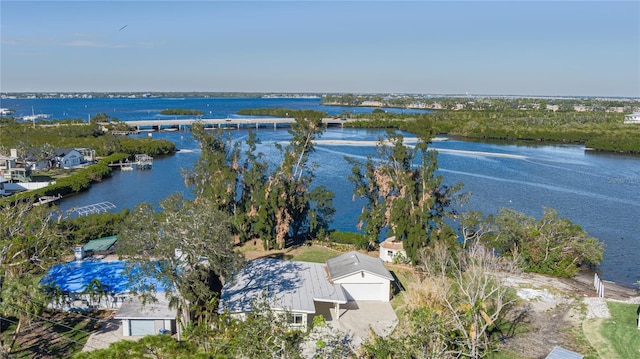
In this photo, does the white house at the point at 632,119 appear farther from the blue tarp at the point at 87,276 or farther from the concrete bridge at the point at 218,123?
the blue tarp at the point at 87,276

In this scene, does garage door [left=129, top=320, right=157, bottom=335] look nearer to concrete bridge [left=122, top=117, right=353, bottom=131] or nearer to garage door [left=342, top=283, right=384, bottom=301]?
garage door [left=342, top=283, right=384, bottom=301]

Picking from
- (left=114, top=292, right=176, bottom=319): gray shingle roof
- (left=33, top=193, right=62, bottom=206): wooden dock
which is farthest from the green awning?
(left=33, top=193, right=62, bottom=206): wooden dock

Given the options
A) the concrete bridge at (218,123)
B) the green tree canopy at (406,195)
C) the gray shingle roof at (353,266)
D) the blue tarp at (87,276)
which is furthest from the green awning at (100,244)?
the concrete bridge at (218,123)

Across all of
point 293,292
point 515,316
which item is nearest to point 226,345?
point 293,292

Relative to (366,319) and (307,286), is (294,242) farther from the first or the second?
(366,319)

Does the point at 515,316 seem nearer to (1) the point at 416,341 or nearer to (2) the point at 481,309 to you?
(2) the point at 481,309

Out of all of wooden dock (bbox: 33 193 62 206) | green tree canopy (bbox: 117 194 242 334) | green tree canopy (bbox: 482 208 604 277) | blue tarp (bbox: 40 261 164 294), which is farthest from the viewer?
wooden dock (bbox: 33 193 62 206)
